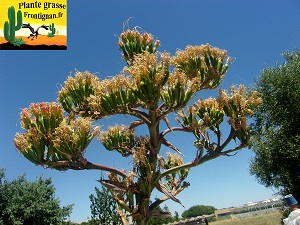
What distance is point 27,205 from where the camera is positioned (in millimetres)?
21828

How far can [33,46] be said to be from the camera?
5.80 metres

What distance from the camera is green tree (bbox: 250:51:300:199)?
1163 cm

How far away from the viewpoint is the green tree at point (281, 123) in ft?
38.2

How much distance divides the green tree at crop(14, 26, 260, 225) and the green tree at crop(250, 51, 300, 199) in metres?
6.21

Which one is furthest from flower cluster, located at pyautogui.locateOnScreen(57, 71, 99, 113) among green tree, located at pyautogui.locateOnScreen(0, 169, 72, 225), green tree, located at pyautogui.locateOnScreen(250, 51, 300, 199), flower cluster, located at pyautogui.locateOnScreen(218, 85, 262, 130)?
green tree, located at pyautogui.locateOnScreen(0, 169, 72, 225)

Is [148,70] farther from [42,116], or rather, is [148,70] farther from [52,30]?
[52,30]

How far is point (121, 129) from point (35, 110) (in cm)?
173

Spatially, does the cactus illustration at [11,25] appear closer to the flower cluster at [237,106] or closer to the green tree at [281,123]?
the flower cluster at [237,106]

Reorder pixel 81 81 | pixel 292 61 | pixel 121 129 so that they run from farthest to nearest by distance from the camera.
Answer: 1. pixel 292 61
2. pixel 121 129
3. pixel 81 81

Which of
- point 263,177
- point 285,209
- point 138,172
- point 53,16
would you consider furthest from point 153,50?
point 285,209

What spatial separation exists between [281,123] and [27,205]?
17.1 m

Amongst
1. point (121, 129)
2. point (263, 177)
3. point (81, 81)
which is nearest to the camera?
point (81, 81)

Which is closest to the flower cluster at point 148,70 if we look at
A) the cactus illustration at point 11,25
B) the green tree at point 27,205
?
the cactus illustration at point 11,25

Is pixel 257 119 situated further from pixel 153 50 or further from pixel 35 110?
pixel 35 110
